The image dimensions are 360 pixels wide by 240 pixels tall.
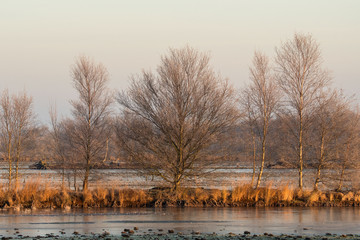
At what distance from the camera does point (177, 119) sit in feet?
106

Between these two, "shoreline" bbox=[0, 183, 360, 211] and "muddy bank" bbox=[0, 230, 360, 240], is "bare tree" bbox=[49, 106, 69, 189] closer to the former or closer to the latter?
"shoreline" bbox=[0, 183, 360, 211]

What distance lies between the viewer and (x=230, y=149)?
32.6 metres

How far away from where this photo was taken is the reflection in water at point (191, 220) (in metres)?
21.7

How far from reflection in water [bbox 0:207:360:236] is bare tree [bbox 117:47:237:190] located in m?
3.53

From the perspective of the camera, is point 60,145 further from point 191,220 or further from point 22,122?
point 191,220

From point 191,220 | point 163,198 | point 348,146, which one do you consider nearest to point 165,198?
point 163,198

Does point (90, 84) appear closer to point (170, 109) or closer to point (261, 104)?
point (170, 109)

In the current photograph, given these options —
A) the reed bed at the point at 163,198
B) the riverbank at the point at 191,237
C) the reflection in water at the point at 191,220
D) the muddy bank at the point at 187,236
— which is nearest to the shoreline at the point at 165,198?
the reed bed at the point at 163,198

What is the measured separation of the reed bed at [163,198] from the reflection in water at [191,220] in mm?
1878

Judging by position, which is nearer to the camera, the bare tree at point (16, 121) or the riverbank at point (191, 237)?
the riverbank at point (191, 237)

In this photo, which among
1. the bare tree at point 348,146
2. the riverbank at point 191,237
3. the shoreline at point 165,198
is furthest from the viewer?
the bare tree at point 348,146

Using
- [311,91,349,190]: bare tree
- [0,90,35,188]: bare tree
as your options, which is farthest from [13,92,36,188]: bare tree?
[311,91,349,190]: bare tree

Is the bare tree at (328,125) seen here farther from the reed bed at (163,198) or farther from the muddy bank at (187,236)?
the muddy bank at (187,236)

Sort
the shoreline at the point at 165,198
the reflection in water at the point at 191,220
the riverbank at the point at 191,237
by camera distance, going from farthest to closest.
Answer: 1. the shoreline at the point at 165,198
2. the reflection in water at the point at 191,220
3. the riverbank at the point at 191,237
